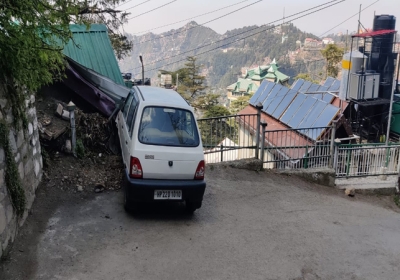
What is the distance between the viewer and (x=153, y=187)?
558 cm

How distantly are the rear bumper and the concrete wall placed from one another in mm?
1434

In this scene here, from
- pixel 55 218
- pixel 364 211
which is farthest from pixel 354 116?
pixel 55 218

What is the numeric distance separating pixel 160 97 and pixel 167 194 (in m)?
1.75

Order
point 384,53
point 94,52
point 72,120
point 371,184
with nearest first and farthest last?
point 72,120 < point 371,184 < point 94,52 < point 384,53

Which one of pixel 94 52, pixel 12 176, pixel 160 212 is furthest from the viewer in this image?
pixel 94 52

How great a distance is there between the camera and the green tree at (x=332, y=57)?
3534cm

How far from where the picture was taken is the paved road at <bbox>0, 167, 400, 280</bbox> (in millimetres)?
4633

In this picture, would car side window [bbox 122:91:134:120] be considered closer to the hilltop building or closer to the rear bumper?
the rear bumper

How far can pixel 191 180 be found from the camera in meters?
5.86

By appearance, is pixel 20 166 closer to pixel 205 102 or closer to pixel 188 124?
pixel 188 124

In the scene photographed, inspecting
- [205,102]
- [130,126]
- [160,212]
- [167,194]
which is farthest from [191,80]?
[167,194]

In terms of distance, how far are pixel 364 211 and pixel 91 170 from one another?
5813mm

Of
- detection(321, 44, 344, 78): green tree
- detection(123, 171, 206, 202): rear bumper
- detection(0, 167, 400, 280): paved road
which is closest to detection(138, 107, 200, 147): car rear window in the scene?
detection(123, 171, 206, 202): rear bumper

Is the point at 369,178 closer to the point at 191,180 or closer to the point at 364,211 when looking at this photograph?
the point at 364,211
